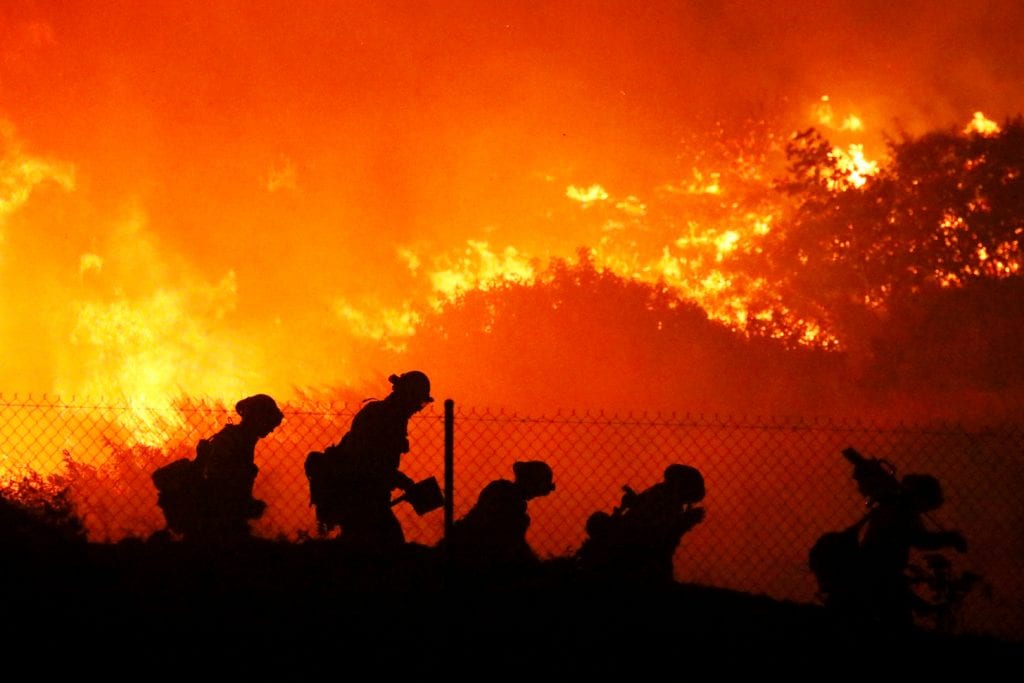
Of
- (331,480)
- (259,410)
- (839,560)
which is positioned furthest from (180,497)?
(839,560)

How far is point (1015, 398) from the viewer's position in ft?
96.8

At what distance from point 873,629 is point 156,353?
24633 millimetres

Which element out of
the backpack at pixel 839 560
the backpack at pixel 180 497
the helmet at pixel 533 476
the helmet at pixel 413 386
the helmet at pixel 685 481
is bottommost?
the backpack at pixel 839 560

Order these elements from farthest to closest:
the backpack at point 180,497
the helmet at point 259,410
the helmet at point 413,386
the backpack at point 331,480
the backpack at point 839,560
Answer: the helmet at point 259,410 → the backpack at point 180,497 → the helmet at point 413,386 → the backpack at point 331,480 → the backpack at point 839,560

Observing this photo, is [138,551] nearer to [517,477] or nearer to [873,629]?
[517,477]

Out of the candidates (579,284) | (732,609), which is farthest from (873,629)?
(579,284)

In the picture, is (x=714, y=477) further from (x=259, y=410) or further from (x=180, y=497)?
(x=180, y=497)

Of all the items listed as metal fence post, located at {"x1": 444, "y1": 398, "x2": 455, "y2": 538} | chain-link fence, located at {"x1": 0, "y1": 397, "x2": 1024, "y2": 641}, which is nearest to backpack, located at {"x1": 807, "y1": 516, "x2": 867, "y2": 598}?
metal fence post, located at {"x1": 444, "y1": 398, "x2": 455, "y2": 538}

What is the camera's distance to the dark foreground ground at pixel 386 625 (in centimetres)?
622

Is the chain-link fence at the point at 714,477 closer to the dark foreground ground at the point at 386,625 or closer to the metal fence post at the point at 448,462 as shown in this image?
the dark foreground ground at the point at 386,625

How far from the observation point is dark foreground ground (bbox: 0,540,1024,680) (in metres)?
6.22

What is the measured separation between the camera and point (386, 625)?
6.74 meters

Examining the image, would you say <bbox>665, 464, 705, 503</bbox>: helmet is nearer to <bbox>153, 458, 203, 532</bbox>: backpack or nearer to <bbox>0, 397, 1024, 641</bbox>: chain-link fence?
<bbox>153, 458, 203, 532</bbox>: backpack

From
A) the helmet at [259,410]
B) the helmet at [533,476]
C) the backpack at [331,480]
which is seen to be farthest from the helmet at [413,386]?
the helmet at [259,410]
